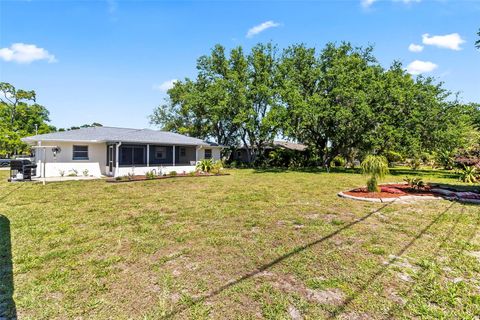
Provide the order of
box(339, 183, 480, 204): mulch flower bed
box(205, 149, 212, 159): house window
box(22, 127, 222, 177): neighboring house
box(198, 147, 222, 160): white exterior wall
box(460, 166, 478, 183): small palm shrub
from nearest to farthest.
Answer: box(339, 183, 480, 204): mulch flower bed → box(460, 166, 478, 183): small palm shrub → box(22, 127, 222, 177): neighboring house → box(198, 147, 222, 160): white exterior wall → box(205, 149, 212, 159): house window

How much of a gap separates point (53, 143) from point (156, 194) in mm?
10252

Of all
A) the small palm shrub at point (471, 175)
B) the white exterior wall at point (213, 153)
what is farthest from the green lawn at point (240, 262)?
the white exterior wall at point (213, 153)

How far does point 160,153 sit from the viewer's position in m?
20.7

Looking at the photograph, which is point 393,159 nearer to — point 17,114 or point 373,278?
point 373,278

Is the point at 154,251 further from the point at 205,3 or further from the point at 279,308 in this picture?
the point at 205,3

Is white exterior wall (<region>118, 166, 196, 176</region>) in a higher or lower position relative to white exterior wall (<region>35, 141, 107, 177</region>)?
lower

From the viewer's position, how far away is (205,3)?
12.8 meters

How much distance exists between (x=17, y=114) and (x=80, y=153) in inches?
1047

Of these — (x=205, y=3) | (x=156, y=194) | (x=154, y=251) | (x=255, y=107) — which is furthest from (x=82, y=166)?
(x=255, y=107)

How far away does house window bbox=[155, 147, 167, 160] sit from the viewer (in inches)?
805

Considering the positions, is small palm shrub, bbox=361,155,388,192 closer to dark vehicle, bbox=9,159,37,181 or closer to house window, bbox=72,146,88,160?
house window, bbox=72,146,88,160

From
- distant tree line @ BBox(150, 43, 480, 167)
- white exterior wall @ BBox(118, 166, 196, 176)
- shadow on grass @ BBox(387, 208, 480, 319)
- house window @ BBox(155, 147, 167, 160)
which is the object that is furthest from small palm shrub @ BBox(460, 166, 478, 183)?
house window @ BBox(155, 147, 167, 160)

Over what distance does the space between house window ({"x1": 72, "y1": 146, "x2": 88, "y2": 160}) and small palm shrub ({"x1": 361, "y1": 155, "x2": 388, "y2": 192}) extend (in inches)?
675

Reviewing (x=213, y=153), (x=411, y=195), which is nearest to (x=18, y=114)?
(x=213, y=153)
